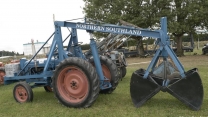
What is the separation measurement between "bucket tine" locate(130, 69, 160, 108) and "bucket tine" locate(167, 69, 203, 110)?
0.45m

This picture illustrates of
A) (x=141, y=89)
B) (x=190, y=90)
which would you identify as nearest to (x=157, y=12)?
(x=141, y=89)

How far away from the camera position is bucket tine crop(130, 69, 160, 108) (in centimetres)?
515

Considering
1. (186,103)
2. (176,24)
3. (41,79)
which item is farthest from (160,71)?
(176,24)

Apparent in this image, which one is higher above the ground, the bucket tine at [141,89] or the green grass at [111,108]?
the bucket tine at [141,89]

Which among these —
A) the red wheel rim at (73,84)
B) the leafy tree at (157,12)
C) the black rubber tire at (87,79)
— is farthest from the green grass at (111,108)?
the leafy tree at (157,12)

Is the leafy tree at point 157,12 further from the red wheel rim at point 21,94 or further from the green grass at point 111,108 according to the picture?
the red wheel rim at point 21,94

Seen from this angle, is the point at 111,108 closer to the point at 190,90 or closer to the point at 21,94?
the point at 190,90

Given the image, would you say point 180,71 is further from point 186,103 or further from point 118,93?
point 118,93

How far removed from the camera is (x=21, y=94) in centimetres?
663

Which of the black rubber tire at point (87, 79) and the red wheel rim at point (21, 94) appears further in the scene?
the red wheel rim at point (21, 94)

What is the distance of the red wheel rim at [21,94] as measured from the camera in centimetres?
655

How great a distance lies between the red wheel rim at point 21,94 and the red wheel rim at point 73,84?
1466 millimetres

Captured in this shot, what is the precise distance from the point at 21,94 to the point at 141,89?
11.8 ft

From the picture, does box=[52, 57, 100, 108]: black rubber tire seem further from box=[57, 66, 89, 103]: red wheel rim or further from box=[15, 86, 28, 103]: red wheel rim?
box=[15, 86, 28, 103]: red wheel rim
